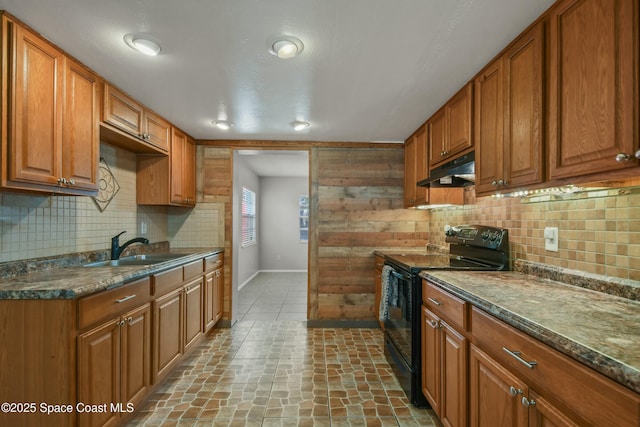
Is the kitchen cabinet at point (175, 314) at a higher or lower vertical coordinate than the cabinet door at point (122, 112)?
lower

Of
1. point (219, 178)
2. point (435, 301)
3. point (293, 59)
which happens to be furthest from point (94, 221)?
point (435, 301)

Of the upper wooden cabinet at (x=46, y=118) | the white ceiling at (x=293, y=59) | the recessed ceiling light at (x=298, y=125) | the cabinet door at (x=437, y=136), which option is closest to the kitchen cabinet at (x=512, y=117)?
the white ceiling at (x=293, y=59)

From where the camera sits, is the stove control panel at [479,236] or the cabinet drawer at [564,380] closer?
the cabinet drawer at [564,380]

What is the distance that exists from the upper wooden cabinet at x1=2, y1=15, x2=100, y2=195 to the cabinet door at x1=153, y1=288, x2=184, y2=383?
944 mm

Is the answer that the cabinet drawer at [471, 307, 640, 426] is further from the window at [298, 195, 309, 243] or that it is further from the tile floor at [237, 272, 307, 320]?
the window at [298, 195, 309, 243]

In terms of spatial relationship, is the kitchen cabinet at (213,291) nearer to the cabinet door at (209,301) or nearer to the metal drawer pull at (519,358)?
the cabinet door at (209,301)

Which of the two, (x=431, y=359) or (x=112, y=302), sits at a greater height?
(x=112, y=302)

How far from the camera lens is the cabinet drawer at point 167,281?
6.83 ft

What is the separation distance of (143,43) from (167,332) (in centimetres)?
198

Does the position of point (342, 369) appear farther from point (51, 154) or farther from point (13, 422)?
point (51, 154)

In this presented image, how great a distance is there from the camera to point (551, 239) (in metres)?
1.67

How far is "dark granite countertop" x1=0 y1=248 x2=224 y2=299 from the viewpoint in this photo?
1.33 metres

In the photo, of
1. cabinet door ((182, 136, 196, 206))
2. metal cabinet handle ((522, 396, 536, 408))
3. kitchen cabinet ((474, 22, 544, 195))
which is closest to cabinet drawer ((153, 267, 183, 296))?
cabinet door ((182, 136, 196, 206))

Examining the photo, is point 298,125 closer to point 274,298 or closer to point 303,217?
point 274,298
